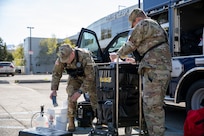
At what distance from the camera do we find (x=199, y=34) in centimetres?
662

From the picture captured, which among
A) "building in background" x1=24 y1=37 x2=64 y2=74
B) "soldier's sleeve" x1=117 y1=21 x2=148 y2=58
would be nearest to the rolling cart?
"soldier's sleeve" x1=117 y1=21 x2=148 y2=58

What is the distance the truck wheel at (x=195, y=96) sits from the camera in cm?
529

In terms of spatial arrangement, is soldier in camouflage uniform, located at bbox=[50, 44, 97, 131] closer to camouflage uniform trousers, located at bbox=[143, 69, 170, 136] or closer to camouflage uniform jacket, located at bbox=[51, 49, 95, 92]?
camouflage uniform jacket, located at bbox=[51, 49, 95, 92]

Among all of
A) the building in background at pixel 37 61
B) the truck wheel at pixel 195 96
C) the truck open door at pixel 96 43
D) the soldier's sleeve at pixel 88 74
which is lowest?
the truck wheel at pixel 195 96

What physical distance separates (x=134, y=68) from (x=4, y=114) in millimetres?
4222

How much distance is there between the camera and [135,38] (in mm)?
4027

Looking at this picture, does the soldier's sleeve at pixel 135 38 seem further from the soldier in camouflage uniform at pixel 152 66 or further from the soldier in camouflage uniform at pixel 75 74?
the soldier in camouflage uniform at pixel 75 74

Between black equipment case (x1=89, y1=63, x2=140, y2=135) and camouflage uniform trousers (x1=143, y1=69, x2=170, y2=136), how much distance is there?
0.28 metres

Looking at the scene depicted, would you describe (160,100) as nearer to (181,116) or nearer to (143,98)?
(143,98)

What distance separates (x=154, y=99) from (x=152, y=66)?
1.40 ft

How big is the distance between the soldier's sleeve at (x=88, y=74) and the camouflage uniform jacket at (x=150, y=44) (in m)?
1.16

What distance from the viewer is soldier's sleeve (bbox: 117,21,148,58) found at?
13.1 feet

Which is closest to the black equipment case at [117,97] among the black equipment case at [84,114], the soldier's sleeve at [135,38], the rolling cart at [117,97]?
the rolling cart at [117,97]

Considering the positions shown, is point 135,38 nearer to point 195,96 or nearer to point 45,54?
point 195,96
